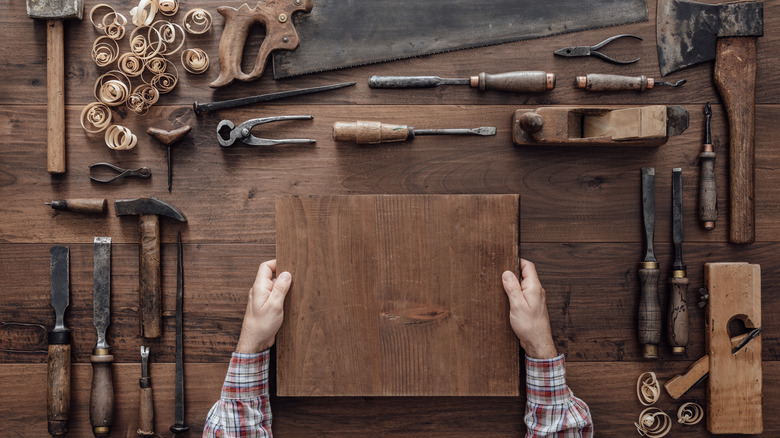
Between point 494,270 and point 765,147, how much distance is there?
3.04ft

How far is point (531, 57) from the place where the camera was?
157cm

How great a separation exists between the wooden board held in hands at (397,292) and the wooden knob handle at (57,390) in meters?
0.66

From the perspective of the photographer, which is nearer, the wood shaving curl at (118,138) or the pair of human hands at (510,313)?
the pair of human hands at (510,313)

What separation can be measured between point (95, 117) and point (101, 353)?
27.4 inches

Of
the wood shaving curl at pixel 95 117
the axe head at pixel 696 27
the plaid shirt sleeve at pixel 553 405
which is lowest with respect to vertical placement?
the plaid shirt sleeve at pixel 553 405

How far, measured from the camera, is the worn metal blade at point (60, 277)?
1564 millimetres

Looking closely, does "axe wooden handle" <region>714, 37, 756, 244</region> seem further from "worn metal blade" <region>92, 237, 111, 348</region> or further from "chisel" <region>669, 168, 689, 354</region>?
"worn metal blade" <region>92, 237, 111, 348</region>

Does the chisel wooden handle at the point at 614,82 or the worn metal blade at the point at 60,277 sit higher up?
the chisel wooden handle at the point at 614,82

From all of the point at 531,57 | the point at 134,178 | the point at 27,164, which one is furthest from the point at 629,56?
the point at 27,164

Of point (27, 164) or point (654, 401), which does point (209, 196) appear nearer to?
point (27, 164)

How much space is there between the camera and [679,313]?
1.52 meters

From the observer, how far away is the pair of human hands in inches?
55.6

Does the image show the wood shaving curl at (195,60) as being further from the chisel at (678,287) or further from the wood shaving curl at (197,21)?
the chisel at (678,287)

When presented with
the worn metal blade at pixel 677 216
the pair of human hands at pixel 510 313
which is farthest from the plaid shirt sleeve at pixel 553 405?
the worn metal blade at pixel 677 216
